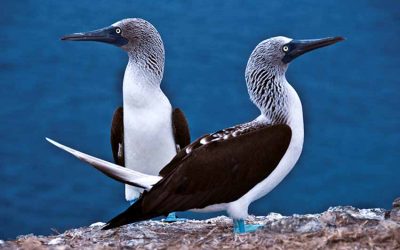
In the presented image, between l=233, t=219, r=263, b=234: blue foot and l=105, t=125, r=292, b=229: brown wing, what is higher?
l=105, t=125, r=292, b=229: brown wing

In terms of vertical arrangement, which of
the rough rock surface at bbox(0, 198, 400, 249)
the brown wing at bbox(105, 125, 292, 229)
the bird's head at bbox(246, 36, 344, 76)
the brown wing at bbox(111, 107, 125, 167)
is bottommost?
the rough rock surface at bbox(0, 198, 400, 249)

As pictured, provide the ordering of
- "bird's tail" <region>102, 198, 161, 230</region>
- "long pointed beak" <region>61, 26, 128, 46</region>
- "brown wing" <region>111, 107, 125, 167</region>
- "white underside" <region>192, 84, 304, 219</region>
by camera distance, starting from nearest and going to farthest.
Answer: "bird's tail" <region>102, 198, 161, 230</region>
"white underside" <region>192, 84, 304, 219</region>
"long pointed beak" <region>61, 26, 128, 46</region>
"brown wing" <region>111, 107, 125, 167</region>

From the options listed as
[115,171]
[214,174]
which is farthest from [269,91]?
[115,171]

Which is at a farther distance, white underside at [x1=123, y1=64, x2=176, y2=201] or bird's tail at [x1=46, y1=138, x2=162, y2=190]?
white underside at [x1=123, y1=64, x2=176, y2=201]

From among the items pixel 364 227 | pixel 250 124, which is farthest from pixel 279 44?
pixel 364 227

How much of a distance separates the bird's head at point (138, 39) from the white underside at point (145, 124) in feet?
0.40

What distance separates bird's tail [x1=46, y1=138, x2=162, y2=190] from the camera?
5.45 meters

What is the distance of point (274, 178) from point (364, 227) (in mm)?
677

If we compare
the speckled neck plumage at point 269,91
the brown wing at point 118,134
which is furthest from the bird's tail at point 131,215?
the brown wing at point 118,134

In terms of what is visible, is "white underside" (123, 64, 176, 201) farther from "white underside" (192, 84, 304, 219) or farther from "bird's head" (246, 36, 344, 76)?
"white underside" (192, 84, 304, 219)

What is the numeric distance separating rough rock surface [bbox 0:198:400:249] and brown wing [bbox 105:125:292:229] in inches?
10.4

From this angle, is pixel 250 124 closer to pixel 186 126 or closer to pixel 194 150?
pixel 194 150

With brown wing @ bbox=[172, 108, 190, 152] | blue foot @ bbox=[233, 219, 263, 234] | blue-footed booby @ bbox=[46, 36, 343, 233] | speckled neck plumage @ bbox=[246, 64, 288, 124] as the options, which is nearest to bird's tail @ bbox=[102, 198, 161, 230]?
blue-footed booby @ bbox=[46, 36, 343, 233]

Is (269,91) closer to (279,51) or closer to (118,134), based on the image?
(279,51)
